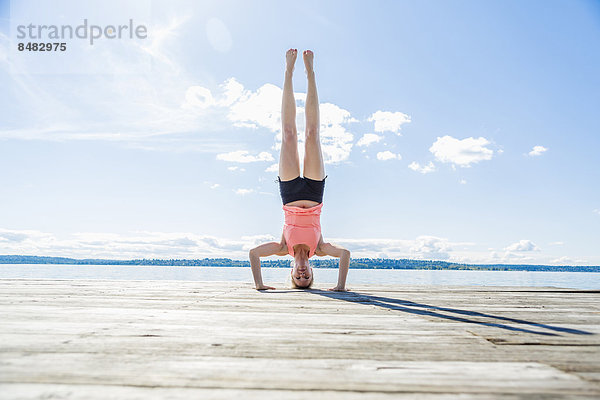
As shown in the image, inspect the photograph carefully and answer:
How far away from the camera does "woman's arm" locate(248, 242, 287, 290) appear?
4910mm

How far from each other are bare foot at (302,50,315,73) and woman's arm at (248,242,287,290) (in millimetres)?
2481

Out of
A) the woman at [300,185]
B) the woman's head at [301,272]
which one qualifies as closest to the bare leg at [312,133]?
the woman at [300,185]

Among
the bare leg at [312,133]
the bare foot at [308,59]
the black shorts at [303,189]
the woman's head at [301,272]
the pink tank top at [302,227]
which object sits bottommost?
the woman's head at [301,272]

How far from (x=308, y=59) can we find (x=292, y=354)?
16.1 ft

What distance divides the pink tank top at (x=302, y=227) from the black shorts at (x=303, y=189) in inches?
6.6

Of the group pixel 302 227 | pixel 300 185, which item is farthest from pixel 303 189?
pixel 302 227

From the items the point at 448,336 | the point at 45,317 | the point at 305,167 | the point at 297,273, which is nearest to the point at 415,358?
the point at 448,336

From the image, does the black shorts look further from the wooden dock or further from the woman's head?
the wooden dock

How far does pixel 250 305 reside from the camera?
309cm

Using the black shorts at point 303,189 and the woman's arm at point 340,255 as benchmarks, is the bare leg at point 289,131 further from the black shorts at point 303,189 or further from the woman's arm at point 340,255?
the woman's arm at point 340,255

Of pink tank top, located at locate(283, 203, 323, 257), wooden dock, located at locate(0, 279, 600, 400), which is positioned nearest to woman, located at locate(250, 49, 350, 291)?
pink tank top, located at locate(283, 203, 323, 257)

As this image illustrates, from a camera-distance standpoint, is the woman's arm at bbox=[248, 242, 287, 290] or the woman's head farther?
the woman's head

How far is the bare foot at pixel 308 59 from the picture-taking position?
5730mm

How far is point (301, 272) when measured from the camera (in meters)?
5.30
